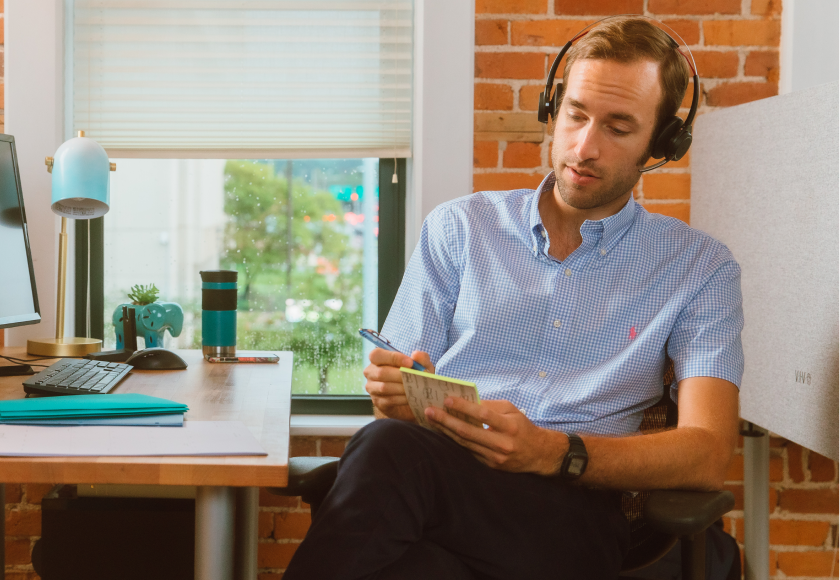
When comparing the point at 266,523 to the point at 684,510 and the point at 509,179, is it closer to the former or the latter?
the point at 509,179

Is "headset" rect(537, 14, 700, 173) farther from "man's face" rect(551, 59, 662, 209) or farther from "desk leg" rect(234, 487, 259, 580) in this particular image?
"desk leg" rect(234, 487, 259, 580)

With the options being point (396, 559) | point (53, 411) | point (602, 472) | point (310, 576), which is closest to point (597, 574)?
point (602, 472)

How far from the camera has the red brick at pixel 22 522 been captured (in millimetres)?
1885

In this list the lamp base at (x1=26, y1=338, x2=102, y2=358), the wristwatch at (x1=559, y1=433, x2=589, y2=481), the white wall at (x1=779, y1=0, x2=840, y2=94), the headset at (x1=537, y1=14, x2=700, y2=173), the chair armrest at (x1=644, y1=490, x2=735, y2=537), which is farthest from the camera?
the white wall at (x1=779, y1=0, x2=840, y2=94)

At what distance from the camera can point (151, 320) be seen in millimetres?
1690

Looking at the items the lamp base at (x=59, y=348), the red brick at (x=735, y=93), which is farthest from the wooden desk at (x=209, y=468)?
the red brick at (x=735, y=93)

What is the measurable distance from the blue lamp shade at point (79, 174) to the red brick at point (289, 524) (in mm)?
970

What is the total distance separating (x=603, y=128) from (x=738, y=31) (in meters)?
0.82

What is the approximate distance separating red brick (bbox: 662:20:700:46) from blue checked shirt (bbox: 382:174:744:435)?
716 mm

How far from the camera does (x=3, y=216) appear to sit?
151 cm

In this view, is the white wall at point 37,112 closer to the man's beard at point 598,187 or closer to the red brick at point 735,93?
the man's beard at point 598,187

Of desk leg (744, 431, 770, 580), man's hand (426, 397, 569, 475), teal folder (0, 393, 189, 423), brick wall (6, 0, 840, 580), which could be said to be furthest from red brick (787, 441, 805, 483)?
teal folder (0, 393, 189, 423)

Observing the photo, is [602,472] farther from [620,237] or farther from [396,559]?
[620,237]

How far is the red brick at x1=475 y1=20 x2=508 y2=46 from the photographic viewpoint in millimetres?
1836
